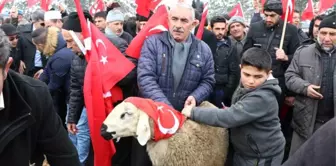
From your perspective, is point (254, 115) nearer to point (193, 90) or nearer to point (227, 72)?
point (193, 90)

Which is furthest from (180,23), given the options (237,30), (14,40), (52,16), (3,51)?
(14,40)

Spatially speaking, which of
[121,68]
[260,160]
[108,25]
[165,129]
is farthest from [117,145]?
[108,25]

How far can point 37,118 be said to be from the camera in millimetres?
2055

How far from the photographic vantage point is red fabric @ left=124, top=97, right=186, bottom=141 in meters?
3.25

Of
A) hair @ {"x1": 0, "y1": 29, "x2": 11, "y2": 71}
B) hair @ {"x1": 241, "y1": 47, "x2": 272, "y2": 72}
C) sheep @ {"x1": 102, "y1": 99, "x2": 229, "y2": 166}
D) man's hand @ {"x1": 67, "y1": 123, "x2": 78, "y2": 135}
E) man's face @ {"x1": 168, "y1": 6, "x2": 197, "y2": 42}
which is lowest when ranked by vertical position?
man's hand @ {"x1": 67, "y1": 123, "x2": 78, "y2": 135}

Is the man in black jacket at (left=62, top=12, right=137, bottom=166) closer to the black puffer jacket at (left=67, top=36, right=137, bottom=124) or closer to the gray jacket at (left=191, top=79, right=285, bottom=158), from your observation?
the black puffer jacket at (left=67, top=36, right=137, bottom=124)

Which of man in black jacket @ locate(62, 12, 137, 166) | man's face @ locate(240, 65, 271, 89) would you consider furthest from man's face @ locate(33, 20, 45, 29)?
man's face @ locate(240, 65, 271, 89)

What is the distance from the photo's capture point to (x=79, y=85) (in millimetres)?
4613

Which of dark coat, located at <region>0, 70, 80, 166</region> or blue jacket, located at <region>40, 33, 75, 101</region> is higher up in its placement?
dark coat, located at <region>0, 70, 80, 166</region>

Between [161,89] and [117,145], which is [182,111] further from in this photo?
[117,145]

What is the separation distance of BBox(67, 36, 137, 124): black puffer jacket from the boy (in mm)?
788

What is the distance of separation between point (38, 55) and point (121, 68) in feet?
11.5

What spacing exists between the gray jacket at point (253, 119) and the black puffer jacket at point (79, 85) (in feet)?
3.02

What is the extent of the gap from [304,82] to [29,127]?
3.17 m
